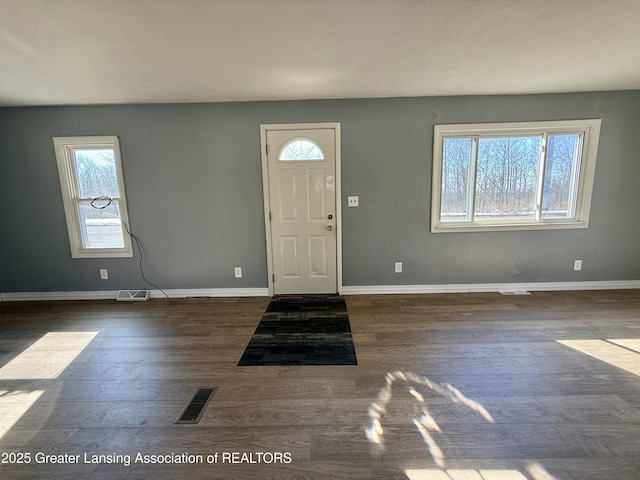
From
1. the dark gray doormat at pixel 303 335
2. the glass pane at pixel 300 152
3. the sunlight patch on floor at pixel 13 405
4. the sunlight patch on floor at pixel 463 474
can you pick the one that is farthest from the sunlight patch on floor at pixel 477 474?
the glass pane at pixel 300 152

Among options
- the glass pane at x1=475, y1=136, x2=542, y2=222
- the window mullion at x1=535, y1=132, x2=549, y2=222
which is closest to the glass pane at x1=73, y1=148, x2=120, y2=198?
the glass pane at x1=475, y1=136, x2=542, y2=222

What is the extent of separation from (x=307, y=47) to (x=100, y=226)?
3306 mm

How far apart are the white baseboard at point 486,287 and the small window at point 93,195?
9.85 ft

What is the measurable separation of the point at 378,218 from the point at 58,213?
3.98m

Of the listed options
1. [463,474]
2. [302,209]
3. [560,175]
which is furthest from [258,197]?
[560,175]

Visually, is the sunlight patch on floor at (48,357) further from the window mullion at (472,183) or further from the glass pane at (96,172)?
the window mullion at (472,183)

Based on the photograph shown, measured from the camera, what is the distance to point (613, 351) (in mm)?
2146

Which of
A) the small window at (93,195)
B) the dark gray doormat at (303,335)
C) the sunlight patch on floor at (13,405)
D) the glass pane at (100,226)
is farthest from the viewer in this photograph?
the glass pane at (100,226)

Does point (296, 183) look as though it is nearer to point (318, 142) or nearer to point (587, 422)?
point (318, 142)

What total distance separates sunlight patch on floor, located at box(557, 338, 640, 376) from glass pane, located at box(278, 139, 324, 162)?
9.80ft

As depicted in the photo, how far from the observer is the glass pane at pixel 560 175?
324 cm

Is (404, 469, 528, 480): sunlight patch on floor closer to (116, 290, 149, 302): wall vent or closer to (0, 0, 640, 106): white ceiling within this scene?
(0, 0, 640, 106): white ceiling

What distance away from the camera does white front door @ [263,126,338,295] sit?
10.6ft

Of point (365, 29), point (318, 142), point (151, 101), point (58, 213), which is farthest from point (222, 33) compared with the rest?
point (58, 213)
